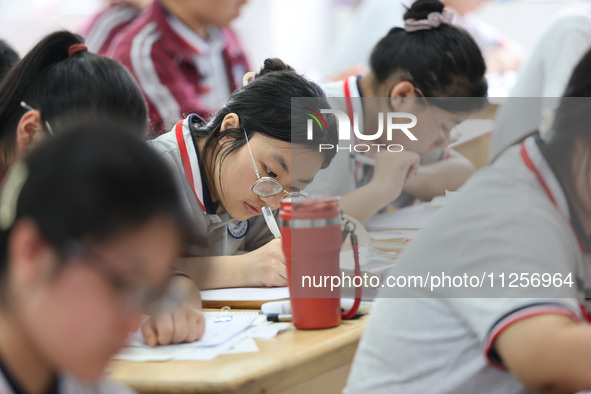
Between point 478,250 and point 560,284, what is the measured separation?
10 centimetres

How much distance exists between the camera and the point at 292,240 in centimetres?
113

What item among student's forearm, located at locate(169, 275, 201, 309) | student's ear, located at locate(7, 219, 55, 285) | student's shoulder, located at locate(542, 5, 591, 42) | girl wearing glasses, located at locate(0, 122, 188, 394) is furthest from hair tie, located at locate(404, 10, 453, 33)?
student's ear, located at locate(7, 219, 55, 285)

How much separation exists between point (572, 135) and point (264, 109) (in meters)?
0.74

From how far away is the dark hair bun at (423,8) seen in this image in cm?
179

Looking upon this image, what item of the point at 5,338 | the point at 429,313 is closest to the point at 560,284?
the point at 429,313

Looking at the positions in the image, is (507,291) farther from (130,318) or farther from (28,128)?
(28,128)

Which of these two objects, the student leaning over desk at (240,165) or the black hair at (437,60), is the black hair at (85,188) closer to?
the student leaning over desk at (240,165)

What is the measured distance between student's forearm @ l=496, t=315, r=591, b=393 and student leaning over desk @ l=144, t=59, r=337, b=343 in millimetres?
655

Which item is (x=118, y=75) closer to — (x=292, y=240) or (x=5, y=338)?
(x=292, y=240)

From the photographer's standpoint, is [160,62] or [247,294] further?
[160,62]

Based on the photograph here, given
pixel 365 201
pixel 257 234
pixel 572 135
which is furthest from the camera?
pixel 257 234

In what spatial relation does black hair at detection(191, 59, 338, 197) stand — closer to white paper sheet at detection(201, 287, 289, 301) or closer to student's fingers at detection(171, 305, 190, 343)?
white paper sheet at detection(201, 287, 289, 301)

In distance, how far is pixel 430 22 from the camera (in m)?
1.77

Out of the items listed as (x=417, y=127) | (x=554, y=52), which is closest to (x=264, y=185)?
(x=417, y=127)
